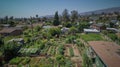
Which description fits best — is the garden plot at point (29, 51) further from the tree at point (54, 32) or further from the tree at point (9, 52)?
the tree at point (54, 32)

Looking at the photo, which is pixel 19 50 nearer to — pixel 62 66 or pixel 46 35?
pixel 62 66

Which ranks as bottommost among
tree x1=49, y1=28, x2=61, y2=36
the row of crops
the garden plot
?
the row of crops

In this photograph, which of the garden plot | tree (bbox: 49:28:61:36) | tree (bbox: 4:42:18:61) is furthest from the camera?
tree (bbox: 49:28:61:36)

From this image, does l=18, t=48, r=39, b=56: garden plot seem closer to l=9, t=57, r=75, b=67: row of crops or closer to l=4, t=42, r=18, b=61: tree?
l=4, t=42, r=18, b=61: tree

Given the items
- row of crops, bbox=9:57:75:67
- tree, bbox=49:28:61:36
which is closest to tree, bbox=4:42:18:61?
row of crops, bbox=9:57:75:67

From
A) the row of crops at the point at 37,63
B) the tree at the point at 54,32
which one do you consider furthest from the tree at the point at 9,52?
the tree at the point at 54,32

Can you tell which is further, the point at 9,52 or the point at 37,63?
the point at 9,52

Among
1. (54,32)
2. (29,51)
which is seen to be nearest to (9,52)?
(29,51)

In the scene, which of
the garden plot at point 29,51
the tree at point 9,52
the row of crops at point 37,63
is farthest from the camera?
the garden plot at point 29,51

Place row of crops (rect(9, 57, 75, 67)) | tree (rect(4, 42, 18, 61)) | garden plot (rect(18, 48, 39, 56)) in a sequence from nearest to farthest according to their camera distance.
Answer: row of crops (rect(9, 57, 75, 67)) < tree (rect(4, 42, 18, 61)) < garden plot (rect(18, 48, 39, 56))

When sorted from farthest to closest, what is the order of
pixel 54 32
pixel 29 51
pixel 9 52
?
1. pixel 54 32
2. pixel 29 51
3. pixel 9 52

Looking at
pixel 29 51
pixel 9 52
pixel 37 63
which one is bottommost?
pixel 37 63

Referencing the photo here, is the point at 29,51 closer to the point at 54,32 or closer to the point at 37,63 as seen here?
the point at 37,63
